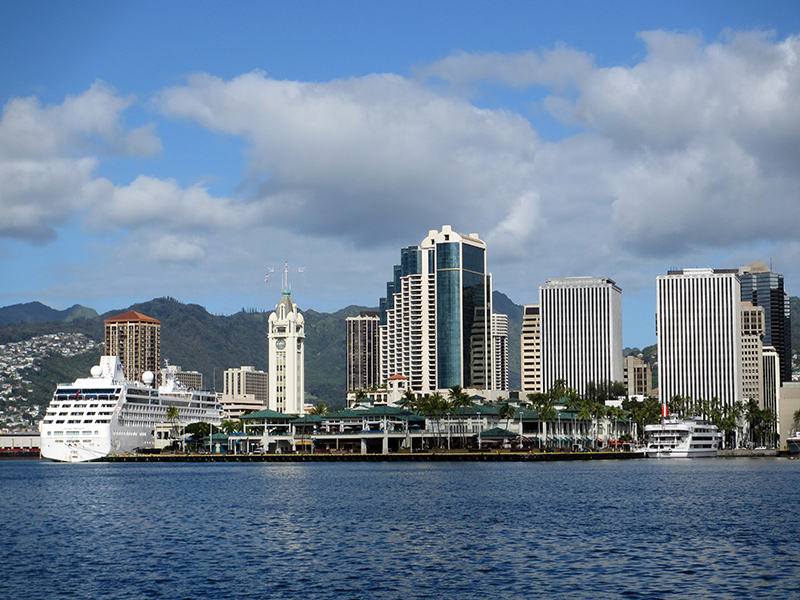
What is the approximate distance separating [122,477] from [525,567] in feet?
353

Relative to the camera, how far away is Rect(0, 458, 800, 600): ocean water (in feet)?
161

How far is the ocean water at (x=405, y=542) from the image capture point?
49.1 meters

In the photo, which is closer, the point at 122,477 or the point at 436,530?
the point at 436,530

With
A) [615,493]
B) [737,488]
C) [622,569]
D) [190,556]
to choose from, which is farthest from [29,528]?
[737,488]

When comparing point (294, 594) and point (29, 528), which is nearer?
point (294, 594)

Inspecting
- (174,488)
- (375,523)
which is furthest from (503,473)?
(375,523)

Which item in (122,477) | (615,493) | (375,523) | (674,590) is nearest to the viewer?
(674,590)

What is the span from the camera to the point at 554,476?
13962 centimetres

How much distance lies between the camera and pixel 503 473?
148 m

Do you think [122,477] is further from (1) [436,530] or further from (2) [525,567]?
(2) [525,567]

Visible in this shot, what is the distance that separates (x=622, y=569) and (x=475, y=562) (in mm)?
7967

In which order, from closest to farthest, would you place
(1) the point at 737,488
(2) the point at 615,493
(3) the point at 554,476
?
(2) the point at 615,493 < (1) the point at 737,488 < (3) the point at 554,476

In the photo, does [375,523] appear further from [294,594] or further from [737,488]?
[737,488]

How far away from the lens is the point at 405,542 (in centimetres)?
6506
